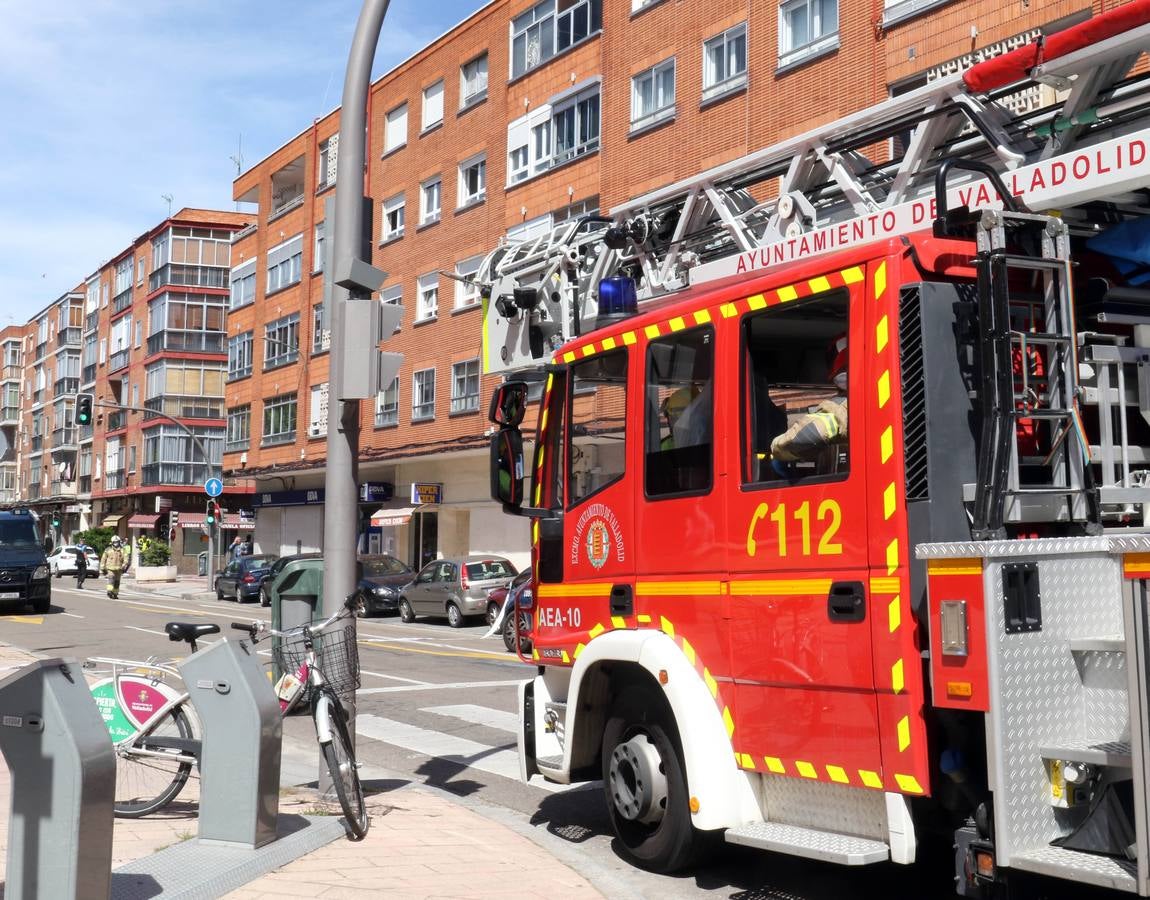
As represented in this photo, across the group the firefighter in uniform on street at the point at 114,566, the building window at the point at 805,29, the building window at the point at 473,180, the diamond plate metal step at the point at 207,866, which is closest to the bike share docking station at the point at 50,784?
the diamond plate metal step at the point at 207,866

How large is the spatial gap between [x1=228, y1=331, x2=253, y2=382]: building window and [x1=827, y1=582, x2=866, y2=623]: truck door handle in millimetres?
46249

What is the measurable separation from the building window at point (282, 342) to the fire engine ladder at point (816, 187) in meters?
35.9

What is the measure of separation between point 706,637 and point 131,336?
230 feet

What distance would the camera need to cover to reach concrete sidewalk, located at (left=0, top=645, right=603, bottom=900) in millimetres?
5578

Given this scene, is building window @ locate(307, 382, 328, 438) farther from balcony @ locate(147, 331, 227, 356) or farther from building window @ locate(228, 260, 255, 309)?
balcony @ locate(147, 331, 227, 356)

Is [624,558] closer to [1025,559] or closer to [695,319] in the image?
[695,319]

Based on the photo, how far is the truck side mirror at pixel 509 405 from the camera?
6633 mm

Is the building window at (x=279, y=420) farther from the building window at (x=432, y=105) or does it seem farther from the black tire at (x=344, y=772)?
the black tire at (x=344, y=772)

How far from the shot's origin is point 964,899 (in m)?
5.53

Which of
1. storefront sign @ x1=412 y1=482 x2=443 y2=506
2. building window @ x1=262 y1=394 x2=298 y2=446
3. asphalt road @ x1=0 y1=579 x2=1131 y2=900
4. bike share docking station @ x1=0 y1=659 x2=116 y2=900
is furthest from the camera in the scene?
building window @ x1=262 y1=394 x2=298 y2=446

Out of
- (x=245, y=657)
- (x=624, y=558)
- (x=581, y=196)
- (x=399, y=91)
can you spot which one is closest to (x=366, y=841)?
(x=245, y=657)

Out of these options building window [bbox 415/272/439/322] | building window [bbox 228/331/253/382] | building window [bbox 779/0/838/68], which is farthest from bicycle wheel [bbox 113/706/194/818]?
building window [bbox 228/331/253/382]

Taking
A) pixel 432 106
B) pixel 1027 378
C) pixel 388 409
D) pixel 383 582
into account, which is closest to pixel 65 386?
pixel 388 409

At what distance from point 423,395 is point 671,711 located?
30657 millimetres
